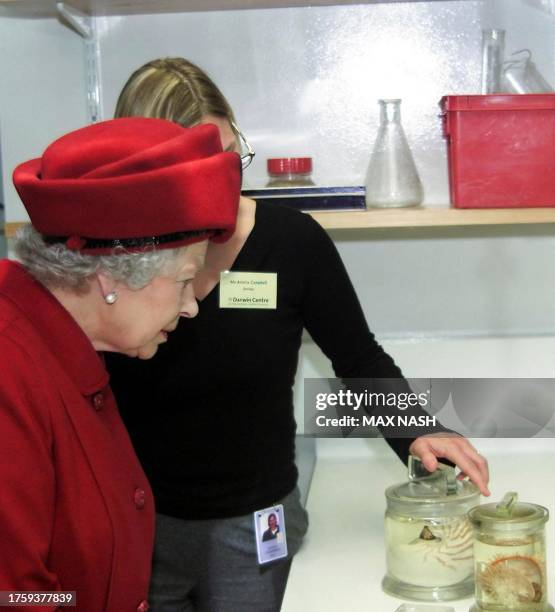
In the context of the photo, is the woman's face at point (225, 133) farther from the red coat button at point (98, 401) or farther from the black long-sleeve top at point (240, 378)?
the red coat button at point (98, 401)

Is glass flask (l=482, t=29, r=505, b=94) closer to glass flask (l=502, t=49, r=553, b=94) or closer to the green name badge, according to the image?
glass flask (l=502, t=49, r=553, b=94)

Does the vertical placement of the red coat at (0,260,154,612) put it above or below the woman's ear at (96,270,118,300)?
below

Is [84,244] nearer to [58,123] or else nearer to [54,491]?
[54,491]

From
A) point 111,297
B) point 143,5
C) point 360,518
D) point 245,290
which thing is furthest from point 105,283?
point 143,5

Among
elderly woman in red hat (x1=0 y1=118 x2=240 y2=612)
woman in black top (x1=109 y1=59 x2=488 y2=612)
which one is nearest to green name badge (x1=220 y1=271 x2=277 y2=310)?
woman in black top (x1=109 y1=59 x2=488 y2=612)

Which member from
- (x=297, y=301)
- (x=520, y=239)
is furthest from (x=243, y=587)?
(x=520, y=239)

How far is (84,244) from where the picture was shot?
41.8 inches

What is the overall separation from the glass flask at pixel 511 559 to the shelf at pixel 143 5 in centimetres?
132

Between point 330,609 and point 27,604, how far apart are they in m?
0.47

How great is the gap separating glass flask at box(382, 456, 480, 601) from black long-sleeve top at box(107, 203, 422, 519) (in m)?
0.21

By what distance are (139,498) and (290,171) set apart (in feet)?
3.30

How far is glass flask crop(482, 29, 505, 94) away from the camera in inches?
80.0

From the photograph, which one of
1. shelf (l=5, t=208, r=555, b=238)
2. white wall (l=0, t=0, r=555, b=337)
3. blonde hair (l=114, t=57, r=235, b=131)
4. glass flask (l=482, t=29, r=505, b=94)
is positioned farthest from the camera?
white wall (l=0, t=0, r=555, b=337)

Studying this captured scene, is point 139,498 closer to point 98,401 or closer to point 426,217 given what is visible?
point 98,401
